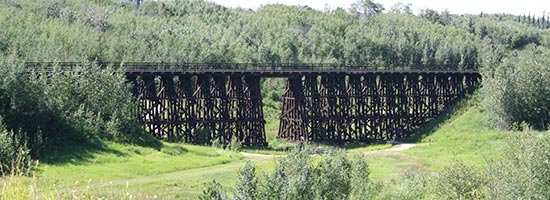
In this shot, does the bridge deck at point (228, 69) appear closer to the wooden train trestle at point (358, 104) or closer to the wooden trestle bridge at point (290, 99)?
the wooden trestle bridge at point (290, 99)

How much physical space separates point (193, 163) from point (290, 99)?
21.0 meters

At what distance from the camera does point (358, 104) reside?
69188 mm

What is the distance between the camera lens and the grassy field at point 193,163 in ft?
120

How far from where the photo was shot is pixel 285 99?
220 feet

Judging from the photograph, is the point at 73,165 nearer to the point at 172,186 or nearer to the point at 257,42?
the point at 172,186

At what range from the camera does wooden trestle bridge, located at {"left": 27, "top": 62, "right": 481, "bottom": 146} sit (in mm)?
57500

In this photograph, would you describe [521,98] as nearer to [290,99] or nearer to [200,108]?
[290,99]

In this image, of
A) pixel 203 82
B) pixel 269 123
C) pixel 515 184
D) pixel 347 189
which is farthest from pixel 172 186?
pixel 269 123

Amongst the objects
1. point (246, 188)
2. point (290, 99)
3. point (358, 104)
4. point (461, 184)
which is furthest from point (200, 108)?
point (246, 188)

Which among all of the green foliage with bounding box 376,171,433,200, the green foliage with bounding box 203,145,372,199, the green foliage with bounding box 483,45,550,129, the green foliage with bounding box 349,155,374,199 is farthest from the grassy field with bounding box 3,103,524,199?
the green foliage with bounding box 349,155,374,199

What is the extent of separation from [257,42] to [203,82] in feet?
166

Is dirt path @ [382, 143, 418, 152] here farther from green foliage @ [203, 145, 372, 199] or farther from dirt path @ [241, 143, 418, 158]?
green foliage @ [203, 145, 372, 199]

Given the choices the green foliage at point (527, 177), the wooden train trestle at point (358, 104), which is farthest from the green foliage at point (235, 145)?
the green foliage at point (527, 177)

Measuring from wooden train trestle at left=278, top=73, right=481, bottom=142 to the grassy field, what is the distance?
3082 millimetres
